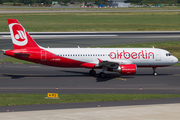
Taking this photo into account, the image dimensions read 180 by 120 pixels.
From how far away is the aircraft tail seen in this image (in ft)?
130

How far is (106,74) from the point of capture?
4303 cm

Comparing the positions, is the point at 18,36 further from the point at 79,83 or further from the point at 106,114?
the point at 106,114

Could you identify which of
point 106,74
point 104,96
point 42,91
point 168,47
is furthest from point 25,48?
point 168,47

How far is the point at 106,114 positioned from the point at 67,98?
7.17 meters

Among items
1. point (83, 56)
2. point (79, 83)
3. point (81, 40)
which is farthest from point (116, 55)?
point (81, 40)

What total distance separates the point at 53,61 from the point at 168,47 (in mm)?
35481

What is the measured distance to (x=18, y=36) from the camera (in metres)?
39.8

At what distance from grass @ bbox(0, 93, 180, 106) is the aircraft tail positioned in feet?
37.0

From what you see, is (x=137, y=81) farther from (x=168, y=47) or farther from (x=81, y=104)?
(x=168, y=47)

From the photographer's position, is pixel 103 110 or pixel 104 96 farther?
pixel 104 96

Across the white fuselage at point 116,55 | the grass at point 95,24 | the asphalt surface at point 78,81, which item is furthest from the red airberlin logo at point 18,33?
the grass at point 95,24

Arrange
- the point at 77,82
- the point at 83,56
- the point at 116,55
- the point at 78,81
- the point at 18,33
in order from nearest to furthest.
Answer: the point at 77,82 < the point at 78,81 < the point at 18,33 < the point at 83,56 < the point at 116,55

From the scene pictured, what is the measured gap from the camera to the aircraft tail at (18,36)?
1561 inches

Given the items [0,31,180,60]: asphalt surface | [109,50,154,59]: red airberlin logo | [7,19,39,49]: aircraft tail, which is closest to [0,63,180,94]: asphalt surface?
[109,50,154,59]: red airberlin logo
